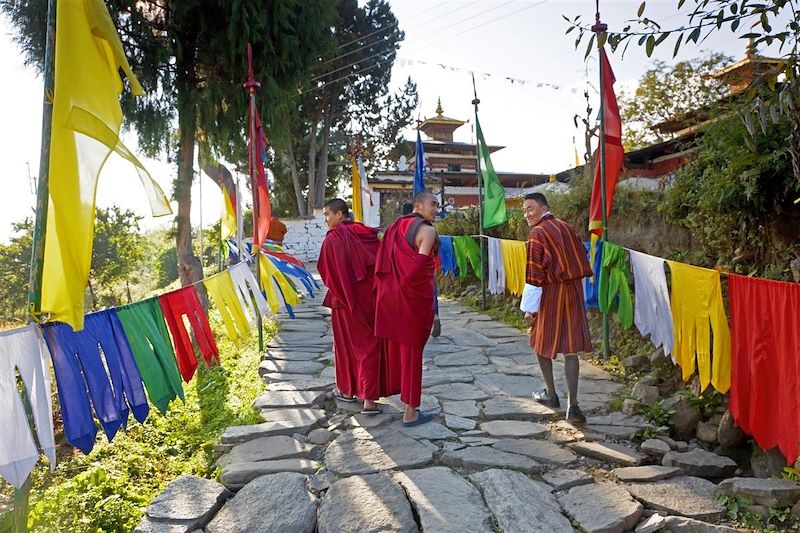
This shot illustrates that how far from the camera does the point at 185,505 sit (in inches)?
116

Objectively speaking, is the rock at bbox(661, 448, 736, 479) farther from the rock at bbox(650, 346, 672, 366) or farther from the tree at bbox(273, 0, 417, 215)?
the tree at bbox(273, 0, 417, 215)

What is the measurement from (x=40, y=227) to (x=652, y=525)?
10.3ft

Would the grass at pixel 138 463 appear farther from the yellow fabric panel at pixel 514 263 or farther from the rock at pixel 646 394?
the yellow fabric panel at pixel 514 263

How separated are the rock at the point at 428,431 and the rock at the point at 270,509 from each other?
977 millimetres

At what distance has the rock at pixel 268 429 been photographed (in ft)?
13.1

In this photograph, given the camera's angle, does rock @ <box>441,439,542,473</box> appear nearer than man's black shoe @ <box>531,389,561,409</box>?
Yes

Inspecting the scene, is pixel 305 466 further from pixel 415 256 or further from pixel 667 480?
pixel 667 480

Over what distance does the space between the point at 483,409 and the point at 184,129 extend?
22.5 feet

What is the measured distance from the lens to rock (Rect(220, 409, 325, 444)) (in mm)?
3978

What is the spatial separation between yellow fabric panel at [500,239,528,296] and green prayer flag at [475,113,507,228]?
0.41m

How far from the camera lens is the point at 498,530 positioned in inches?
107

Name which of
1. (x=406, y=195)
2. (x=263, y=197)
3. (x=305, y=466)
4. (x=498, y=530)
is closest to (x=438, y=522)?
(x=498, y=530)

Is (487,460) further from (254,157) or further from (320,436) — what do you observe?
(254,157)

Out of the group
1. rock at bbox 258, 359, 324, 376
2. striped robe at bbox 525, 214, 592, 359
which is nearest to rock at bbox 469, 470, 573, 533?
striped robe at bbox 525, 214, 592, 359
